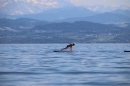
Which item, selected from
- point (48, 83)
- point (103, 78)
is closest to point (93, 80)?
point (103, 78)

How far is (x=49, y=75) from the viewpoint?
44938 mm

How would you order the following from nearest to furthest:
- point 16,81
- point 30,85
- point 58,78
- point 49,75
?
point 30,85 → point 16,81 → point 58,78 → point 49,75

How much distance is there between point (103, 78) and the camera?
1652 inches

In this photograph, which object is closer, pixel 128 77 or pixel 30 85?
pixel 30 85

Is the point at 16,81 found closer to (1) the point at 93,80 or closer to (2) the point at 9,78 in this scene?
(2) the point at 9,78

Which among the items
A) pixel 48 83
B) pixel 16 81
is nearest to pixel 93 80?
pixel 48 83

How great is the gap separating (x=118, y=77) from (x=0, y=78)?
13553 mm

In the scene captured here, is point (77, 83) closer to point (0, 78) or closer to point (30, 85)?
point (30, 85)

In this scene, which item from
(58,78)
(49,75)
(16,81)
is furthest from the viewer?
(49,75)

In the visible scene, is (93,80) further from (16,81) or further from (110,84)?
(16,81)

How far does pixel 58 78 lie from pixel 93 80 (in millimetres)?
4247

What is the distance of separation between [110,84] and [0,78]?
1289 centimetres

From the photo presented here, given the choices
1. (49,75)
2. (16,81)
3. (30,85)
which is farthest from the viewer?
(49,75)

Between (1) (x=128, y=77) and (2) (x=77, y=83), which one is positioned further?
(1) (x=128, y=77)
